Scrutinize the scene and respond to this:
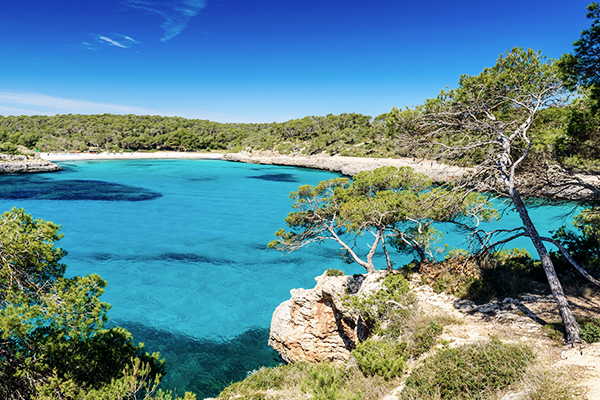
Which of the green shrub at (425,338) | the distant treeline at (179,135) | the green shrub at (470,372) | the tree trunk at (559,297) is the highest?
the distant treeline at (179,135)

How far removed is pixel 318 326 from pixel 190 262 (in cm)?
1372

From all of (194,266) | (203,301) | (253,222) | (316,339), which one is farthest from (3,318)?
(253,222)

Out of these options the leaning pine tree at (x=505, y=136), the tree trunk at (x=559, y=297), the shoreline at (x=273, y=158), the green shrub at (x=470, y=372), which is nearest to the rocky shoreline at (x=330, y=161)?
the shoreline at (x=273, y=158)

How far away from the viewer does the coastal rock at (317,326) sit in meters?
13.4

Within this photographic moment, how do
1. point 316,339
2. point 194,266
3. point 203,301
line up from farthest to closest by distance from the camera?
point 194,266 < point 203,301 < point 316,339

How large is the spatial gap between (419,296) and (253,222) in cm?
2495

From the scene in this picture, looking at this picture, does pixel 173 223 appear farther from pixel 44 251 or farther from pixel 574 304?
pixel 574 304

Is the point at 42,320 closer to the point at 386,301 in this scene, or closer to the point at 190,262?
the point at 386,301

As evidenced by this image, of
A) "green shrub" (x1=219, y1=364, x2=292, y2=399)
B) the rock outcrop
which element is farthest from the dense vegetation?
the rock outcrop

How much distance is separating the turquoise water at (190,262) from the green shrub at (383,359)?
295 inches

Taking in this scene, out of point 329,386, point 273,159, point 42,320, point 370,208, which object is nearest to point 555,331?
point 329,386

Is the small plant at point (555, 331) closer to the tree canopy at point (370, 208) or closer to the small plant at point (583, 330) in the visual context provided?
the small plant at point (583, 330)

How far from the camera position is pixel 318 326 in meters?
13.7

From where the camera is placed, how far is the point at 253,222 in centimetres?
3369
